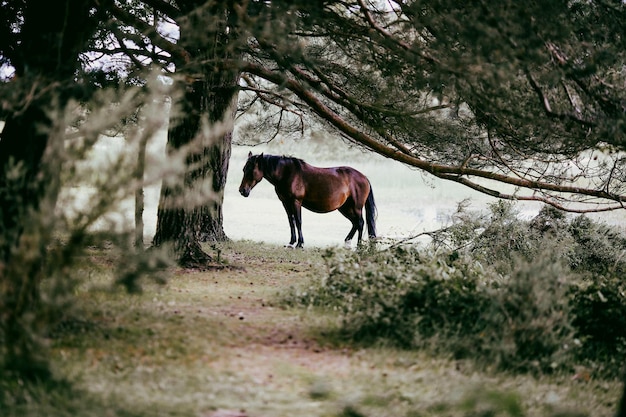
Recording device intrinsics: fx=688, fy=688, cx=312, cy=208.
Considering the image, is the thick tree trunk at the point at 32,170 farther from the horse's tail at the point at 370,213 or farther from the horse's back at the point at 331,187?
the horse's tail at the point at 370,213

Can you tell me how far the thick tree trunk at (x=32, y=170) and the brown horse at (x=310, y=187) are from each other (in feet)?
21.2

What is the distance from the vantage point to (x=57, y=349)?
4.47m

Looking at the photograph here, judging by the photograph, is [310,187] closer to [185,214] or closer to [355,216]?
[355,216]

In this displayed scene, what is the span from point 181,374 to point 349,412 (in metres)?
1.48

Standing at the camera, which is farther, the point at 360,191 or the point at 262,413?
the point at 360,191

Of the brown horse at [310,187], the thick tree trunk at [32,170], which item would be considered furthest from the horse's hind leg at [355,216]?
the thick tree trunk at [32,170]

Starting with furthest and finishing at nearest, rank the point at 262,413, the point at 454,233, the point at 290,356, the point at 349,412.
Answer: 1. the point at 454,233
2. the point at 290,356
3. the point at 262,413
4. the point at 349,412

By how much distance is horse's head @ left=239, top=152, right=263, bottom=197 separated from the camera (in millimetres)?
11727

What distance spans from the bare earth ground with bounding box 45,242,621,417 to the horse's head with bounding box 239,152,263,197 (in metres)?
5.70

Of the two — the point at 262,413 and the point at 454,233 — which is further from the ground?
the point at 454,233

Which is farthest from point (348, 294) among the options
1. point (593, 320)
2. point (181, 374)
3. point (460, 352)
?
point (181, 374)

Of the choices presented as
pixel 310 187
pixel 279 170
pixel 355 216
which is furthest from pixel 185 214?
pixel 355 216

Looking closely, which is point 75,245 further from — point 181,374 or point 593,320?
point 593,320

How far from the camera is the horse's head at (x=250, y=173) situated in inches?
462
